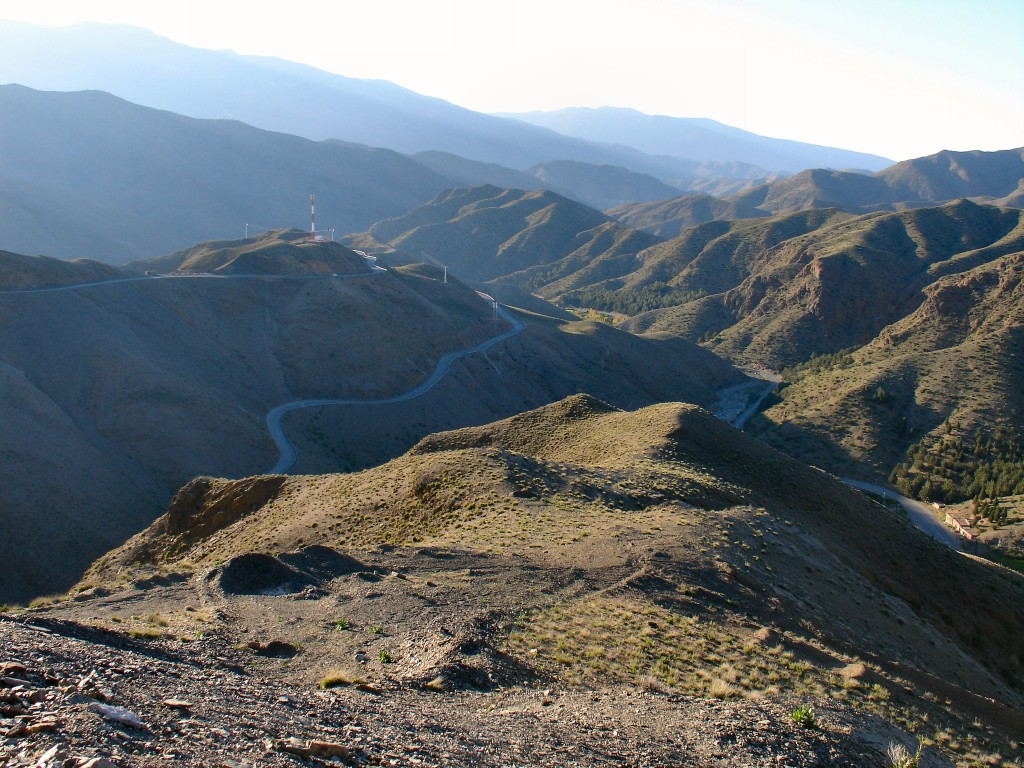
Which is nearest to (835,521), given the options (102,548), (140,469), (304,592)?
(304,592)

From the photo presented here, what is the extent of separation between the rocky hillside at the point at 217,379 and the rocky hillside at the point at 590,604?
1258 centimetres

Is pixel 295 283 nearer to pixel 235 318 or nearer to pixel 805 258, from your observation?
pixel 235 318

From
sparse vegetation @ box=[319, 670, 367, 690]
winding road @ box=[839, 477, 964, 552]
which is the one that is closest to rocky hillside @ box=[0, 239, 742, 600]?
winding road @ box=[839, 477, 964, 552]

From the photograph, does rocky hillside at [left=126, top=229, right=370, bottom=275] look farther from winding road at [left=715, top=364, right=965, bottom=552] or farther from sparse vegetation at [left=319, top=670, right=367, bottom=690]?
sparse vegetation at [left=319, top=670, right=367, bottom=690]

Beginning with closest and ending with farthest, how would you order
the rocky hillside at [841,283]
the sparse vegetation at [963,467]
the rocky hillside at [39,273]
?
the rocky hillside at [39,273] < the sparse vegetation at [963,467] < the rocky hillside at [841,283]

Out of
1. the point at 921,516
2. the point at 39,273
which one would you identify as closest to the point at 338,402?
the point at 39,273

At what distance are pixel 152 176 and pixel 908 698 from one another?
204543mm

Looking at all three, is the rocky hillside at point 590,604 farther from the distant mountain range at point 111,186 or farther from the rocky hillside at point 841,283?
the distant mountain range at point 111,186

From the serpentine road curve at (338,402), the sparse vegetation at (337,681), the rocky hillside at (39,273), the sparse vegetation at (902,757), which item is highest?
the sparse vegetation at (902,757)

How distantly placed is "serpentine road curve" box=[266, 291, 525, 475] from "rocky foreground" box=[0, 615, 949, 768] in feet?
127

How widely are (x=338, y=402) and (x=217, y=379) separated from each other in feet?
30.7

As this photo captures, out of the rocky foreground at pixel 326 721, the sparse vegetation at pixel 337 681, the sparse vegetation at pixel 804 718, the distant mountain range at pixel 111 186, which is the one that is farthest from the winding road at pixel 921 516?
the distant mountain range at pixel 111 186

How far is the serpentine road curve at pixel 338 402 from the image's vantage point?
5066 cm

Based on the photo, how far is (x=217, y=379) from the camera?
56.1 meters
